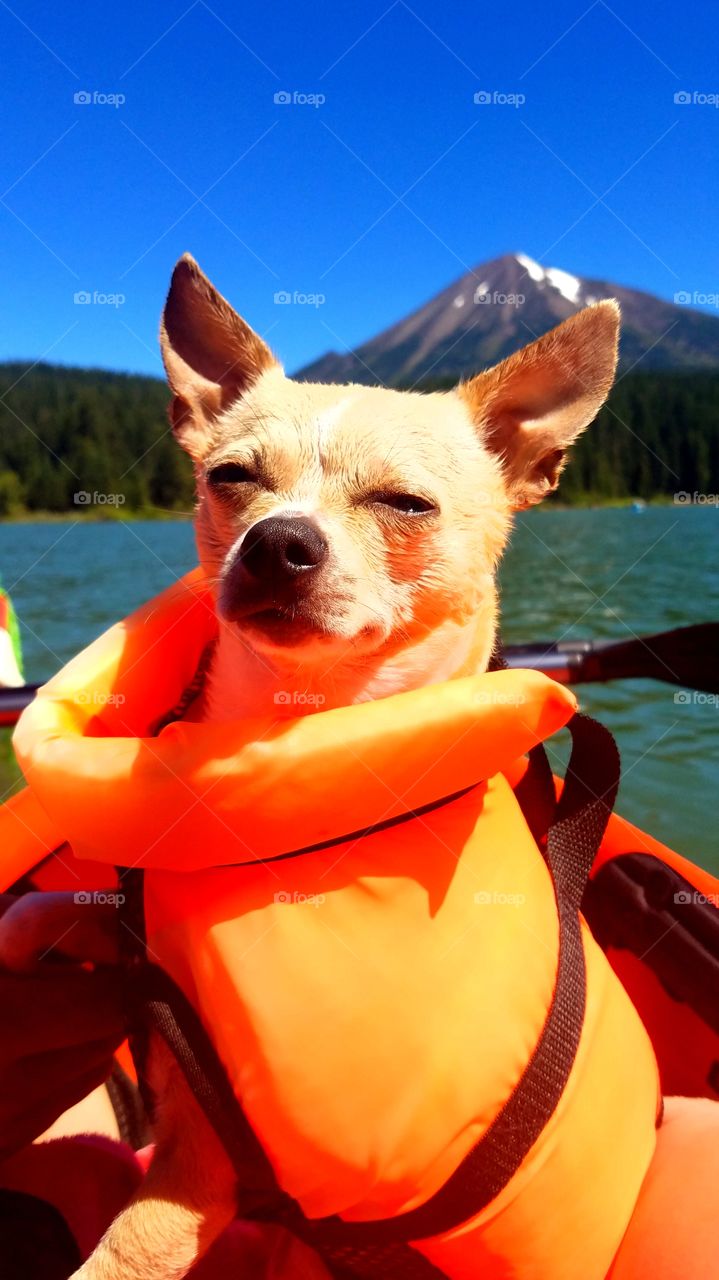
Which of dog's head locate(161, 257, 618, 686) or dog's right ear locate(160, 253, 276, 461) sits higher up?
dog's right ear locate(160, 253, 276, 461)

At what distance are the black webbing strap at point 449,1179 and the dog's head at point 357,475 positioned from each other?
0.70 metres

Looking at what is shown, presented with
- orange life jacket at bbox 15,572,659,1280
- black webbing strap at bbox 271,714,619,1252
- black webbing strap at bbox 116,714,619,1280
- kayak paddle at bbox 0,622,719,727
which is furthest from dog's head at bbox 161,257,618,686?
black webbing strap at bbox 116,714,619,1280

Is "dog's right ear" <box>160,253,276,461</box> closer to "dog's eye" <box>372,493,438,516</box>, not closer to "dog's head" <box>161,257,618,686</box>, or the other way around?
"dog's head" <box>161,257,618,686</box>

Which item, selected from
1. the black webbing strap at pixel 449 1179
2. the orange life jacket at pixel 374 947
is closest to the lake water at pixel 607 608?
the orange life jacket at pixel 374 947

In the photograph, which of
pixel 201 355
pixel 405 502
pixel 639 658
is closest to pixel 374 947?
pixel 405 502

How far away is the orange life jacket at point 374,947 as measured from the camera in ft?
4.76

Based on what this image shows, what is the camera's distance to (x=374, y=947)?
1.52 meters

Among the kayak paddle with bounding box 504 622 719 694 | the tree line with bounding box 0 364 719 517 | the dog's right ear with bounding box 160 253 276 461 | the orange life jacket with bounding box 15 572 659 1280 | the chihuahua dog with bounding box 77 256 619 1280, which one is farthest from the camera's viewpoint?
the tree line with bounding box 0 364 719 517

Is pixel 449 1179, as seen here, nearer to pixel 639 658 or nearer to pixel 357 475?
pixel 357 475

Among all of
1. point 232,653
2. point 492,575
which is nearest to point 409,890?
point 232,653

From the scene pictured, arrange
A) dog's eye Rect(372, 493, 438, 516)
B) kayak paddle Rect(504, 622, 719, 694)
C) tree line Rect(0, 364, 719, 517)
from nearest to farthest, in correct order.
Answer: dog's eye Rect(372, 493, 438, 516) → kayak paddle Rect(504, 622, 719, 694) → tree line Rect(0, 364, 719, 517)

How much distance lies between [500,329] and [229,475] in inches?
3808

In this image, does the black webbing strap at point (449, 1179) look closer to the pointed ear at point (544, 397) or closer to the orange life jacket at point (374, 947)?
the orange life jacket at point (374, 947)

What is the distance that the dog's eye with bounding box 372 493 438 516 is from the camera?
184 centimetres
